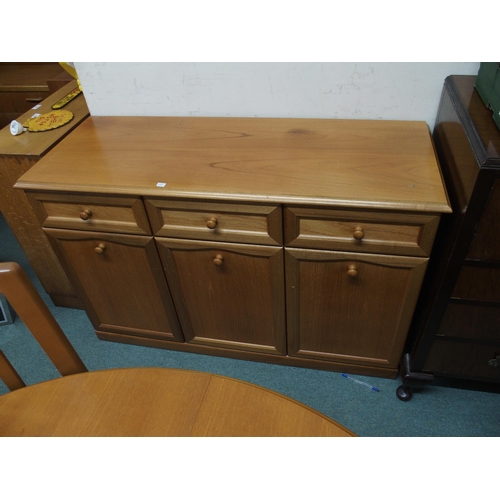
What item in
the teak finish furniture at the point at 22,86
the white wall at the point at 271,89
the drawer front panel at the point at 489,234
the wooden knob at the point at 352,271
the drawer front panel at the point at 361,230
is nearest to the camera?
the drawer front panel at the point at 489,234

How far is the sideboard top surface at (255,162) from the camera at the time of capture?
112 cm

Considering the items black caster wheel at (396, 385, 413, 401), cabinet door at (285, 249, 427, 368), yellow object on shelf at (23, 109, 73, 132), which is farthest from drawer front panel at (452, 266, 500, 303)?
yellow object on shelf at (23, 109, 73, 132)

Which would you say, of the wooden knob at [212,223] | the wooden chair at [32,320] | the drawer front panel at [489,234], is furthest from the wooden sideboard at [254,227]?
the wooden chair at [32,320]

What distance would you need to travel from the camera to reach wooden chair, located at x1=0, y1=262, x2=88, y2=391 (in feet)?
2.49

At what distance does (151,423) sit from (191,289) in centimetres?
74

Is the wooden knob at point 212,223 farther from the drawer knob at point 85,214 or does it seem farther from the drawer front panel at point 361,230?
the drawer knob at point 85,214

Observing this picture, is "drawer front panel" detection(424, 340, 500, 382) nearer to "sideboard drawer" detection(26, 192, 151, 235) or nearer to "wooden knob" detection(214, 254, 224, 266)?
"wooden knob" detection(214, 254, 224, 266)

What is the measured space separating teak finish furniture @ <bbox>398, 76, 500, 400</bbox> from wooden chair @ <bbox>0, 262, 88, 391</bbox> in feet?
3.32

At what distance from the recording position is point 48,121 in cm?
168

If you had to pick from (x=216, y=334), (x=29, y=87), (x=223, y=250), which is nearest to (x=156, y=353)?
(x=216, y=334)

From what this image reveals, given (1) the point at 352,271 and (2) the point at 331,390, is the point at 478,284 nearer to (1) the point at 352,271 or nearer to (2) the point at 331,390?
(1) the point at 352,271

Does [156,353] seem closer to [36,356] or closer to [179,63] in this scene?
[36,356]

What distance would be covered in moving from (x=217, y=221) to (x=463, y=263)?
718 millimetres

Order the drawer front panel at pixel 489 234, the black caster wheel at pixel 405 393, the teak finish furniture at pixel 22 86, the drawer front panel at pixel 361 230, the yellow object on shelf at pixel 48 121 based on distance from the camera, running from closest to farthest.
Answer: the drawer front panel at pixel 489 234 → the drawer front panel at pixel 361 230 → the black caster wheel at pixel 405 393 → the yellow object on shelf at pixel 48 121 → the teak finish furniture at pixel 22 86
